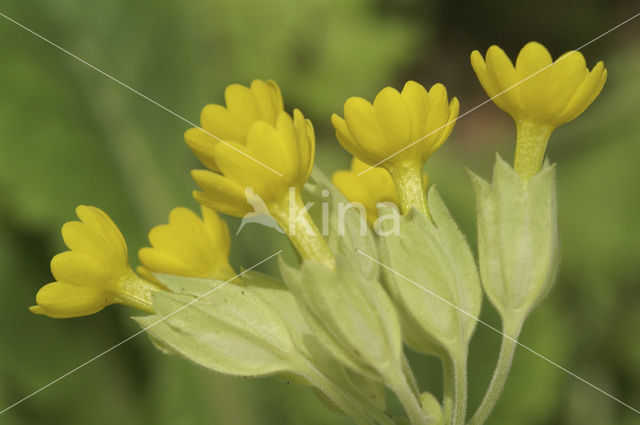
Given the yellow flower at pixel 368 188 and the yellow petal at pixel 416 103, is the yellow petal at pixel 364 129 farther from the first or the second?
the yellow flower at pixel 368 188

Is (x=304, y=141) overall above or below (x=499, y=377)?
above

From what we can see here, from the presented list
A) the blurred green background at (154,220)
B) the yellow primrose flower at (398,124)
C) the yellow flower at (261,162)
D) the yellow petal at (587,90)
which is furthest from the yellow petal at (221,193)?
the blurred green background at (154,220)

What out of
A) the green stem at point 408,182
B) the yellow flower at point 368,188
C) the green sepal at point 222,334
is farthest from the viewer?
the yellow flower at point 368,188

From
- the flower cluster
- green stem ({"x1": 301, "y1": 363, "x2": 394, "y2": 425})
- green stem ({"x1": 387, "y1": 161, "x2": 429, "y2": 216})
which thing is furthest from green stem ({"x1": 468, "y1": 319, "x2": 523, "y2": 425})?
green stem ({"x1": 387, "y1": 161, "x2": 429, "y2": 216})

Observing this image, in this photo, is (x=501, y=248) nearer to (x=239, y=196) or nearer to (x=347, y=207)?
(x=347, y=207)

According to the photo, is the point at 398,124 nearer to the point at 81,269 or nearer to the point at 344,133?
the point at 344,133

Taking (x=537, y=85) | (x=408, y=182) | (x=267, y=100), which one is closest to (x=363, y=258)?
(x=408, y=182)
